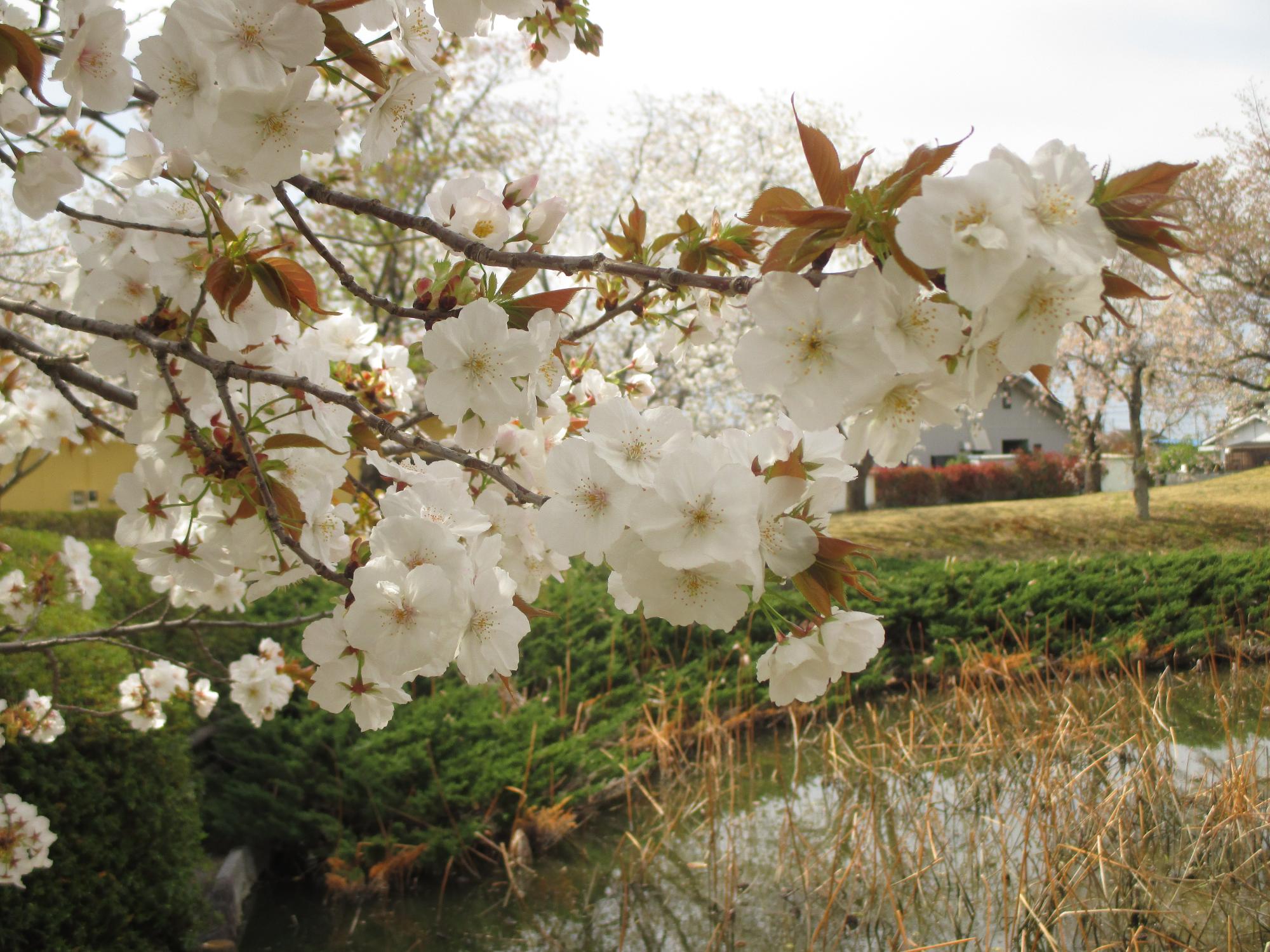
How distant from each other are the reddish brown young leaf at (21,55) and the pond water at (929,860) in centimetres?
215

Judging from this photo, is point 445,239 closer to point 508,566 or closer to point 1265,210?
point 508,566

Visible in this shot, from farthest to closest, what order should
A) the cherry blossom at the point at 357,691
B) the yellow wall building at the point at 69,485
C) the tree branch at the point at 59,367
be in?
1. the yellow wall building at the point at 69,485
2. the tree branch at the point at 59,367
3. the cherry blossom at the point at 357,691

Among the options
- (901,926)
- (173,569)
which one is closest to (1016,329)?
(173,569)

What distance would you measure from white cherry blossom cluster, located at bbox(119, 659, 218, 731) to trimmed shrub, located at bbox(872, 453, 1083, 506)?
40.9 feet

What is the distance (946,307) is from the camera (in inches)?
23.5

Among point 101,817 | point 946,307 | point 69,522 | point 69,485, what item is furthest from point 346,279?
point 69,485

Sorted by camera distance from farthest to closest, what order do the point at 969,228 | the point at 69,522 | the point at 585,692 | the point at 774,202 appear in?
the point at 69,522, the point at 585,692, the point at 774,202, the point at 969,228

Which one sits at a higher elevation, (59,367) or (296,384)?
(59,367)

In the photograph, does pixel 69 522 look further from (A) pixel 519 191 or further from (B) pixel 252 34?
(B) pixel 252 34

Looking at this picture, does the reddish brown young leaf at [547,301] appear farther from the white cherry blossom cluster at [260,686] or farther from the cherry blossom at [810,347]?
the white cherry blossom cluster at [260,686]

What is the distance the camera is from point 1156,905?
2.10 meters

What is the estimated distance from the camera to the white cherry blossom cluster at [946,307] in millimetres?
549

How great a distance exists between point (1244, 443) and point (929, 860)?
5878 millimetres

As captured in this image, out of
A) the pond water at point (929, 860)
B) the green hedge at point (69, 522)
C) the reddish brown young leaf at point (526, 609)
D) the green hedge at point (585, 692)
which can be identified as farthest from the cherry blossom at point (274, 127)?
the green hedge at point (69, 522)
